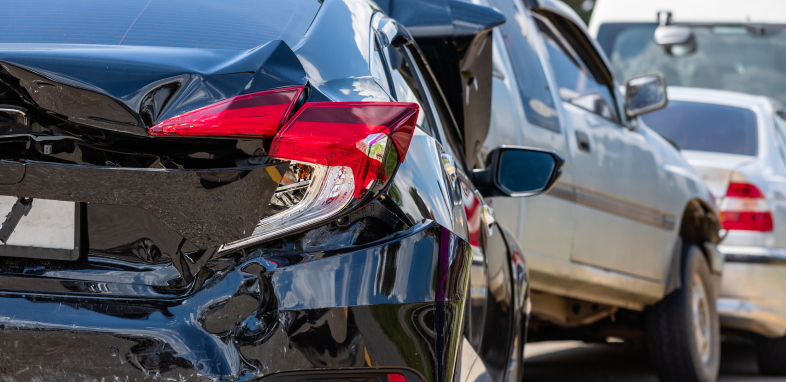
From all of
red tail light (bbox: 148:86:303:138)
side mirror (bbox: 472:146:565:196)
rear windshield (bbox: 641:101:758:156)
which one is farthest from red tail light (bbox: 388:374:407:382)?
rear windshield (bbox: 641:101:758:156)

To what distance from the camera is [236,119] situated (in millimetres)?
1450

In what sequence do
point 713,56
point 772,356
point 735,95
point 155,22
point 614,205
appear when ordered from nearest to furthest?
point 155,22, point 614,205, point 772,356, point 735,95, point 713,56

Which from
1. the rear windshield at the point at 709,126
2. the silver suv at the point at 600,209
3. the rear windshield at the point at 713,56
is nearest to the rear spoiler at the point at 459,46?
the silver suv at the point at 600,209

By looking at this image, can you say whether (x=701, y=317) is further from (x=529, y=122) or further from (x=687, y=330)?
(x=529, y=122)

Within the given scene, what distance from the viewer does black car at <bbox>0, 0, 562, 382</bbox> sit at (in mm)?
1439

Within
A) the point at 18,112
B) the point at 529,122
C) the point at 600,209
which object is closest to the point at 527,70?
the point at 529,122

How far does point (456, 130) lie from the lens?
8.43 feet

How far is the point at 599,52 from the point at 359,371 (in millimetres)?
3602

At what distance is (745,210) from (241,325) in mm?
4530

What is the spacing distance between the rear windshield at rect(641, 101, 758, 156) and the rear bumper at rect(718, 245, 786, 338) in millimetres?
774

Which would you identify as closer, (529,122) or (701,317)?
(529,122)

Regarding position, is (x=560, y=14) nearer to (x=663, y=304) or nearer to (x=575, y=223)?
(x=575, y=223)

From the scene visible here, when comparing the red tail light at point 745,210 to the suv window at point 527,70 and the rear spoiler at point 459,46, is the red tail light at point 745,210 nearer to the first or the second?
the suv window at point 527,70

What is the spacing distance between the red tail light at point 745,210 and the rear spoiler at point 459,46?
9.71 feet
